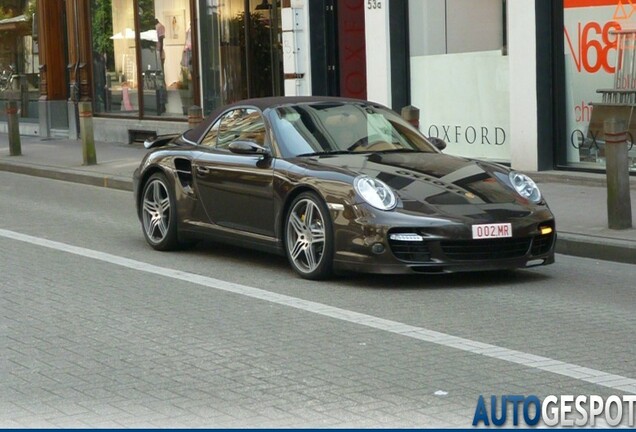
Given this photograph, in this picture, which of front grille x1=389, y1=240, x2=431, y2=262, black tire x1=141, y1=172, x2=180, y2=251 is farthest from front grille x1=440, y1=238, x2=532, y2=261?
black tire x1=141, y1=172, x2=180, y2=251

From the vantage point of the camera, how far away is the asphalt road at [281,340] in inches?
244

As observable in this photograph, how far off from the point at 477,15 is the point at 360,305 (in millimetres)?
9900

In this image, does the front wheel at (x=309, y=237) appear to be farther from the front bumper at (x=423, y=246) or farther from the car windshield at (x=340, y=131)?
the car windshield at (x=340, y=131)

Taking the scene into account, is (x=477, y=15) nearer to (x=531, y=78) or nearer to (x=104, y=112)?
(x=531, y=78)

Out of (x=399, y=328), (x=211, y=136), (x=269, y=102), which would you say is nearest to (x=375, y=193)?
(x=399, y=328)

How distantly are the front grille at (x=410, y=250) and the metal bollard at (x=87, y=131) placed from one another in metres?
11.3

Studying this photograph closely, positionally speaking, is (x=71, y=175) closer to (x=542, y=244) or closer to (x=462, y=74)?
(x=462, y=74)

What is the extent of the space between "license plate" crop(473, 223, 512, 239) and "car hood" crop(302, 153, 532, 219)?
0.27ft

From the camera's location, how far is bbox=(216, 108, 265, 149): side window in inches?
425

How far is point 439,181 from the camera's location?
972 centimetres

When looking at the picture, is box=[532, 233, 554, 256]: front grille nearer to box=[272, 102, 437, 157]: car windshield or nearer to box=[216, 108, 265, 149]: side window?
box=[272, 102, 437, 157]: car windshield

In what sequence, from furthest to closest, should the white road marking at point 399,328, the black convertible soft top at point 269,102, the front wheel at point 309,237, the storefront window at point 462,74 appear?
the storefront window at point 462,74 → the black convertible soft top at point 269,102 → the front wheel at point 309,237 → the white road marking at point 399,328

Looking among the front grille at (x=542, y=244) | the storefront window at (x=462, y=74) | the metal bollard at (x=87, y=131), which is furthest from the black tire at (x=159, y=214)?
the metal bollard at (x=87, y=131)

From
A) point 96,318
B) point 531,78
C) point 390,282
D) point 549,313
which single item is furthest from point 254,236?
point 531,78
